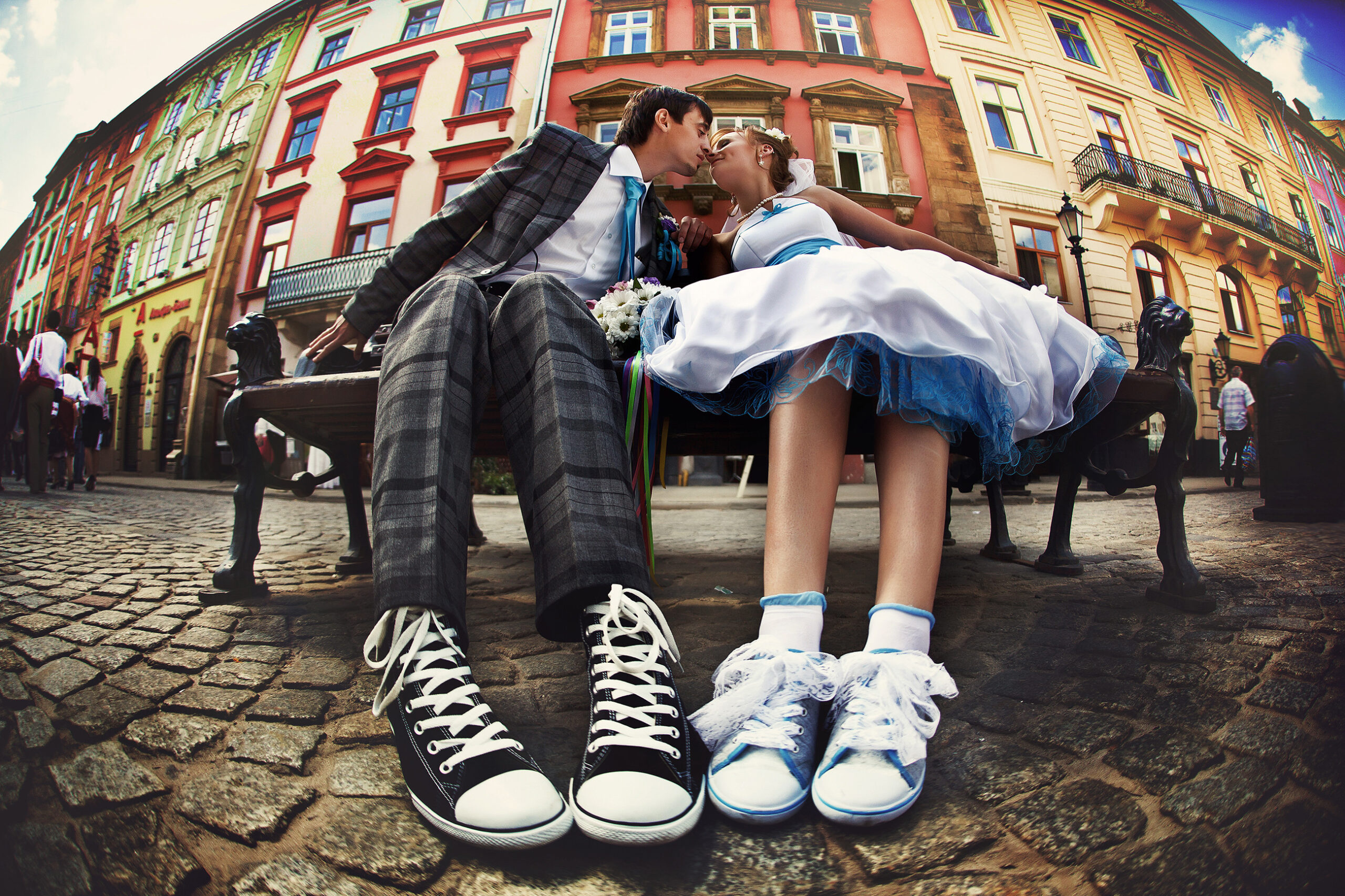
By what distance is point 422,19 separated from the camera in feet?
3.86

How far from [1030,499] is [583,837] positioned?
10.5ft

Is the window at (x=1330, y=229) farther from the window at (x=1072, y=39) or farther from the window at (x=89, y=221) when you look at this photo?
the window at (x=89, y=221)

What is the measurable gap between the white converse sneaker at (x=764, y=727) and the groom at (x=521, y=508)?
0.12 feet

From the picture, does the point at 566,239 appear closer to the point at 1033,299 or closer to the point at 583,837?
the point at 1033,299

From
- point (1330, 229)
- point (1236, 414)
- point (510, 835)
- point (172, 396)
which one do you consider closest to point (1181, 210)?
point (1330, 229)

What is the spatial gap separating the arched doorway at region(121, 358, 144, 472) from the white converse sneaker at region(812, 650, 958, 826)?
146 centimetres

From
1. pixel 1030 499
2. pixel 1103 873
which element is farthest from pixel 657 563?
pixel 1030 499

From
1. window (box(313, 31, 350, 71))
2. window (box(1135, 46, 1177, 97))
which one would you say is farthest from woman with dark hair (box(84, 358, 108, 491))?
window (box(1135, 46, 1177, 97))

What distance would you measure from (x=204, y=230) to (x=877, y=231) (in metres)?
1.51

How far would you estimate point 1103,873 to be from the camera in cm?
52

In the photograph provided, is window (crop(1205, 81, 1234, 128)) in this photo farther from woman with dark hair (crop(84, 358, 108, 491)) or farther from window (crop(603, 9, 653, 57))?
woman with dark hair (crop(84, 358, 108, 491))

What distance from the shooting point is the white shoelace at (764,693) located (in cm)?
72

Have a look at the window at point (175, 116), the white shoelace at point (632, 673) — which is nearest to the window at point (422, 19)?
the window at point (175, 116)

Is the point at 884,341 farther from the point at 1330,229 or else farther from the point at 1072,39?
the point at 1330,229
